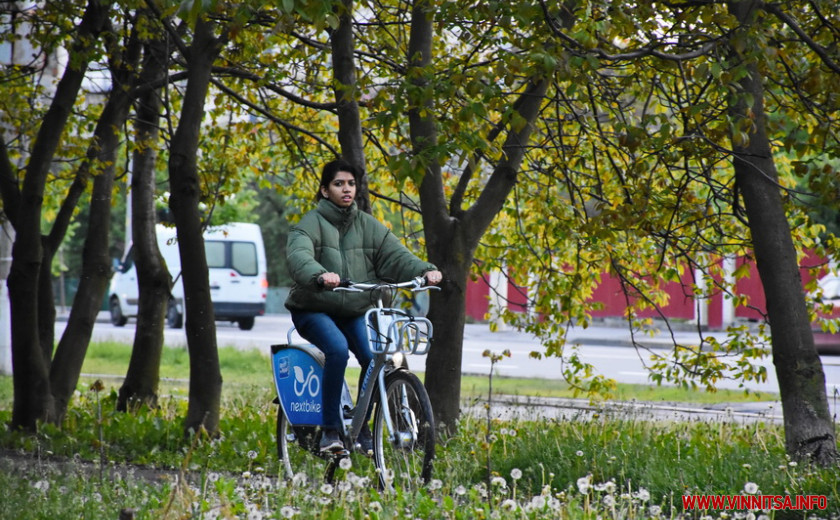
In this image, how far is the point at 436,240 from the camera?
770 centimetres

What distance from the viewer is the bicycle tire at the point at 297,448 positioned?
574cm

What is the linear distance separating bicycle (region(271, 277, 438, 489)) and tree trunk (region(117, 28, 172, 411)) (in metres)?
4.38

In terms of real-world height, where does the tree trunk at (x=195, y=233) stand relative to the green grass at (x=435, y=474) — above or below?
above

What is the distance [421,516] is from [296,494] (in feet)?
1.97

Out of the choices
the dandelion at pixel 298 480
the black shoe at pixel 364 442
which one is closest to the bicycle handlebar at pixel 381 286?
the black shoe at pixel 364 442

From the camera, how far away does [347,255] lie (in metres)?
5.71

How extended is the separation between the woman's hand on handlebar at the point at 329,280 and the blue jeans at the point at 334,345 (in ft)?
1.72

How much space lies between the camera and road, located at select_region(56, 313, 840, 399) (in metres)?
17.9

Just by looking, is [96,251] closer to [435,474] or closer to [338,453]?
[338,453]

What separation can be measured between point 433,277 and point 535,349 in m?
20.7

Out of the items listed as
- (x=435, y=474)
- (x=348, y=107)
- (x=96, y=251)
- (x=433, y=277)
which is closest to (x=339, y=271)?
(x=433, y=277)

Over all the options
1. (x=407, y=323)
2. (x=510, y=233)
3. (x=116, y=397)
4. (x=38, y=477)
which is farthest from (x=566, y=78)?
(x=116, y=397)

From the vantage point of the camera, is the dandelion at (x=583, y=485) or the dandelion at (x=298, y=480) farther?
the dandelion at (x=298, y=480)

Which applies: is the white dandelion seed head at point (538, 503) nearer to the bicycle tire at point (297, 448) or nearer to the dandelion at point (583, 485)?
the dandelion at point (583, 485)
